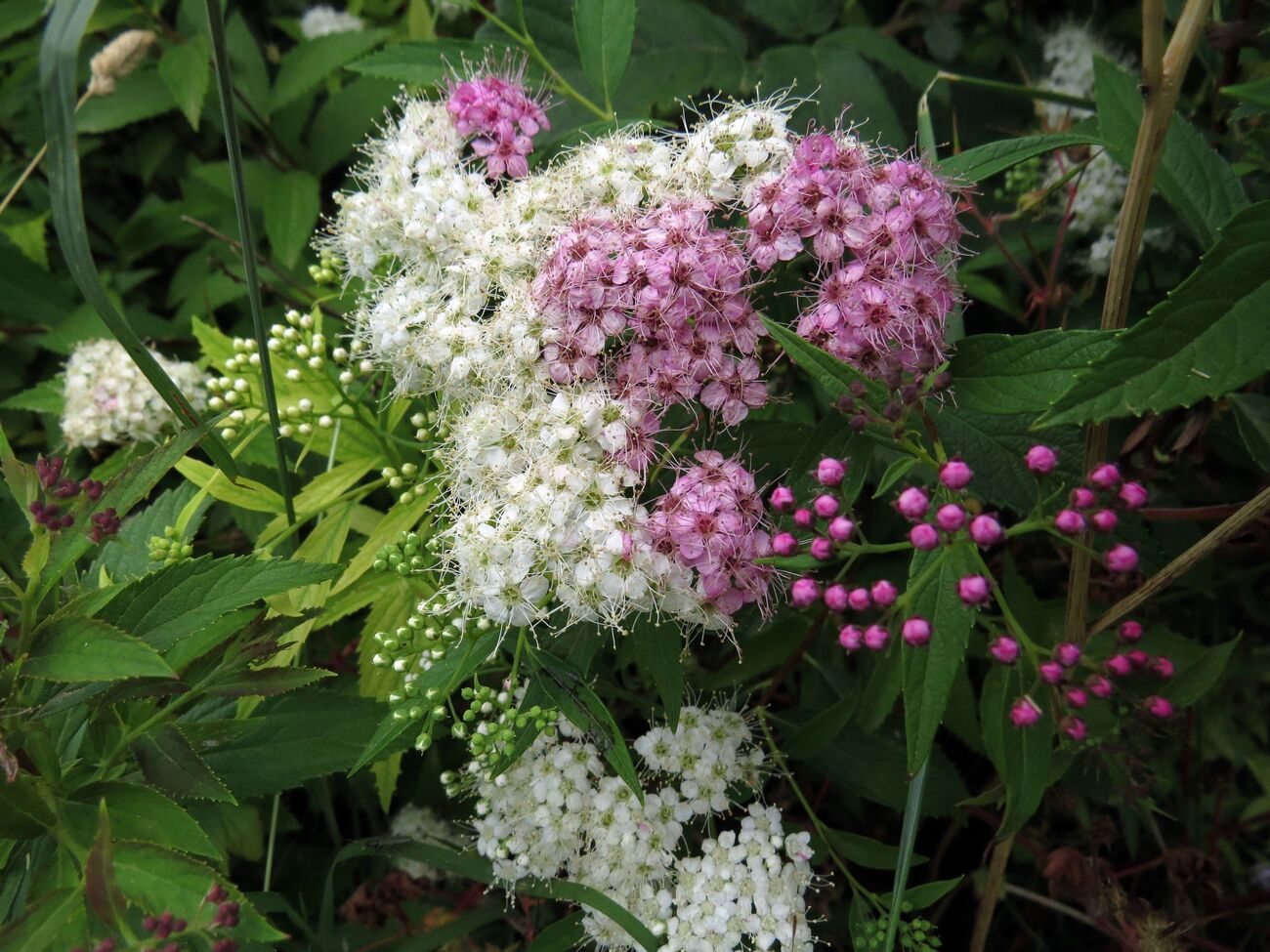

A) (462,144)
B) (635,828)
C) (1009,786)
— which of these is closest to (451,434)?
(462,144)

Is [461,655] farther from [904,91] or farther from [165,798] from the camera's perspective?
[904,91]

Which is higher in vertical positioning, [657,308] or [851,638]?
[657,308]

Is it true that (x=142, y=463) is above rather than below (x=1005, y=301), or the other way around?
above

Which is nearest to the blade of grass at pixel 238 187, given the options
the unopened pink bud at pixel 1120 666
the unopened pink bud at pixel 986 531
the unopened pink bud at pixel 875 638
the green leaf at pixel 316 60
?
the unopened pink bud at pixel 875 638

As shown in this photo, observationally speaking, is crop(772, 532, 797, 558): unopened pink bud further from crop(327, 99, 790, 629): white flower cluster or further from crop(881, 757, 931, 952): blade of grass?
crop(881, 757, 931, 952): blade of grass

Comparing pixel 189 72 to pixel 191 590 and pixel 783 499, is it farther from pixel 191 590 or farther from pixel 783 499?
pixel 783 499

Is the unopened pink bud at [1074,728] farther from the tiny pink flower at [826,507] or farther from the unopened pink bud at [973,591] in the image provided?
the tiny pink flower at [826,507]

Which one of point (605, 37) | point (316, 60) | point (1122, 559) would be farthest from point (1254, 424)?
point (316, 60)
